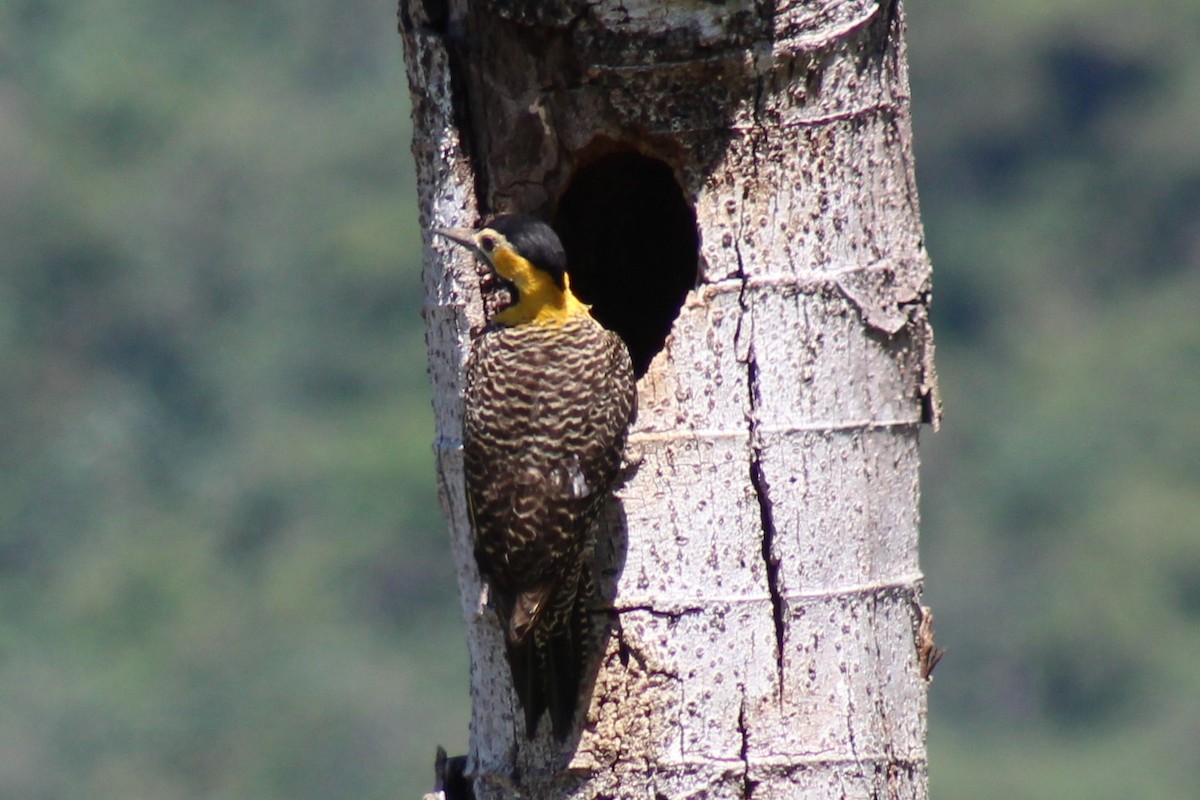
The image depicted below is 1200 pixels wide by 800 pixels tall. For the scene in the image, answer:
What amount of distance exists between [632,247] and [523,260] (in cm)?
147

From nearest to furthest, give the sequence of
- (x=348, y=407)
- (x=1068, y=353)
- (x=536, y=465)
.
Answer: (x=536, y=465)
(x=348, y=407)
(x=1068, y=353)

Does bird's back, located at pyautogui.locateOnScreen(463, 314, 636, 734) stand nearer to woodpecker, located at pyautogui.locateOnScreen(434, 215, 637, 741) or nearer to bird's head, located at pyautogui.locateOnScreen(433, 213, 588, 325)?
woodpecker, located at pyautogui.locateOnScreen(434, 215, 637, 741)

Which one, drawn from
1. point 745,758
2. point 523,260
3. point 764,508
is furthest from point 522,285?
point 745,758

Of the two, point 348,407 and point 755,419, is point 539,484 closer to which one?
point 755,419

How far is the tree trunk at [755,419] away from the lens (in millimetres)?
5766

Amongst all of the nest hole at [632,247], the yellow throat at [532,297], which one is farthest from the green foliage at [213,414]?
the yellow throat at [532,297]

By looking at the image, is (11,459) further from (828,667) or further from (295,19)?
(828,667)

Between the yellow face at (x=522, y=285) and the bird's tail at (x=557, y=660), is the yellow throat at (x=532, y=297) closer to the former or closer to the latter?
the yellow face at (x=522, y=285)

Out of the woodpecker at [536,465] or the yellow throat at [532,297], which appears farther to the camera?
the yellow throat at [532,297]

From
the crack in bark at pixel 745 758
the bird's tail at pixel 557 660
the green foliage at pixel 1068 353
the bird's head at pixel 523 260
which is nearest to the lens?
the crack in bark at pixel 745 758

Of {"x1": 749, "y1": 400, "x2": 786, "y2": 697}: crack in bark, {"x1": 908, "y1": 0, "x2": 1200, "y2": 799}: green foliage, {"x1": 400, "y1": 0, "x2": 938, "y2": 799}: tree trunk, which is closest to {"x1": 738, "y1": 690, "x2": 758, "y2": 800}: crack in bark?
{"x1": 400, "y1": 0, "x2": 938, "y2": 799}: tree trunk

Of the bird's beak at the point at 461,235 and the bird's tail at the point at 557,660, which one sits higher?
the bird's beak at the point at 461,235

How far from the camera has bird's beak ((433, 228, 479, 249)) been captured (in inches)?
237

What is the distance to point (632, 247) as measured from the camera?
7.50m
